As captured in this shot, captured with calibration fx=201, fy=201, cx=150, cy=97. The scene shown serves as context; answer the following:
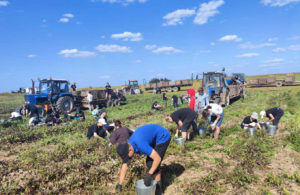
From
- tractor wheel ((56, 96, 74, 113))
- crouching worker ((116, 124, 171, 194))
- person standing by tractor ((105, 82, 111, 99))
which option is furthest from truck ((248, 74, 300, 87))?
crouching worker ((116, 124, 171, 194))

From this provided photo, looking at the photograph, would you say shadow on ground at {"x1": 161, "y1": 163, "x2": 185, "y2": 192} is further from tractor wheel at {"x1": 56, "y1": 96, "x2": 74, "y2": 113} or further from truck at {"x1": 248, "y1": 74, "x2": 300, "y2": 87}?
truck at {"x1": 248, "y1": 74, "x2": 300, "y2": 87}

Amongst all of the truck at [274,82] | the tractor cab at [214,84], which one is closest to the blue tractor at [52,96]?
the tractor cab at [214,84]

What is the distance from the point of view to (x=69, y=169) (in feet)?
16.5

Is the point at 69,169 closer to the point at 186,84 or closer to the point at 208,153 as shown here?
the point at 208,153

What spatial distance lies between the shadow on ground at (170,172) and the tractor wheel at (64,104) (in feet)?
34.7

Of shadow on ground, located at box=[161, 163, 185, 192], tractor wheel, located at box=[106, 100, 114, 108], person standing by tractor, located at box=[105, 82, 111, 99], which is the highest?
person standing by tractor, located at box=[105, 82, 111, 99]

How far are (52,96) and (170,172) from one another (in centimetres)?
1160

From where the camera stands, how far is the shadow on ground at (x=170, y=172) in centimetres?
428

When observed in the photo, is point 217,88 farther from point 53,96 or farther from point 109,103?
point 53,96

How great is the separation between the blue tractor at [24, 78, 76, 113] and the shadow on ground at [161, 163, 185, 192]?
418 inches

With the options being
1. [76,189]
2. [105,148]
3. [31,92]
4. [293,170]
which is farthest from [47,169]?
[31,92]

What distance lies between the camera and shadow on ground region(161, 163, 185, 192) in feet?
14.0

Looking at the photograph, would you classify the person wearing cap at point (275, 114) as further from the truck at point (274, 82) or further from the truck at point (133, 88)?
the truck at point (133, 88)

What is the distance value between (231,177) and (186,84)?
98.3ft
